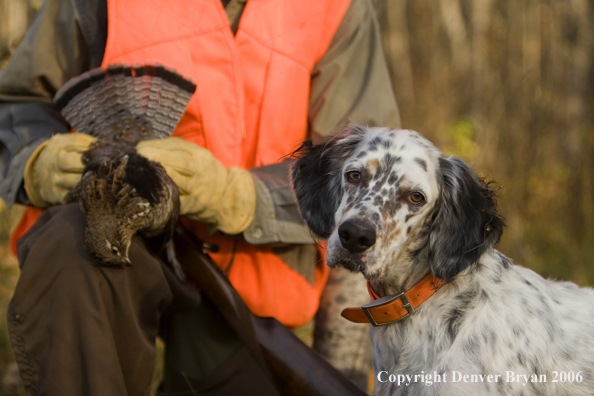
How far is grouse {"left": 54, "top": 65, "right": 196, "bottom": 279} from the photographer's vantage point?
6.72 ft

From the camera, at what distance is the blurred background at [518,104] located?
5.55m

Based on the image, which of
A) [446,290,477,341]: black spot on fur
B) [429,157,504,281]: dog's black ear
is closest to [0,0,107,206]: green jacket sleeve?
[429,157,504,281]: dog's black ear

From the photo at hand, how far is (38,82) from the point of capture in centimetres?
263

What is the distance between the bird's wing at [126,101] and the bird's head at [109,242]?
0.44m

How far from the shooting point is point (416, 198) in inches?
79.7

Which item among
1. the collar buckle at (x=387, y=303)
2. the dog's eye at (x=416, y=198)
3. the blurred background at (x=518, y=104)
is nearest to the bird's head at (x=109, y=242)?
the collar buckle at (x=387, y=303)

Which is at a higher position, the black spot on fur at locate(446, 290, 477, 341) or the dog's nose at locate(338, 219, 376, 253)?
the dog's nose at locate(338, 219, 376, 253)

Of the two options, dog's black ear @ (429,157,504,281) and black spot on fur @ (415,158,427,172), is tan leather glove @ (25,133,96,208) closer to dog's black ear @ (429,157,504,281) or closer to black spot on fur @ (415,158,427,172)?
black spot on fur @ (415,158,427,172)

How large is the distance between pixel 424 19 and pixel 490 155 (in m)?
2.10

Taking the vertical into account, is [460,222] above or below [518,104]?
below

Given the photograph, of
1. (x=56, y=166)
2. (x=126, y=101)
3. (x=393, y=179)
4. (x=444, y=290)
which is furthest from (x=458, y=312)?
(x=56, y=166)

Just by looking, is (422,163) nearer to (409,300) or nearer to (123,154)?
(409,300)

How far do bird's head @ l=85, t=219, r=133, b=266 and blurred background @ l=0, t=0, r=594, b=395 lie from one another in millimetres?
3473

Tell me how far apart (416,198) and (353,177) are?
0.81 ft
